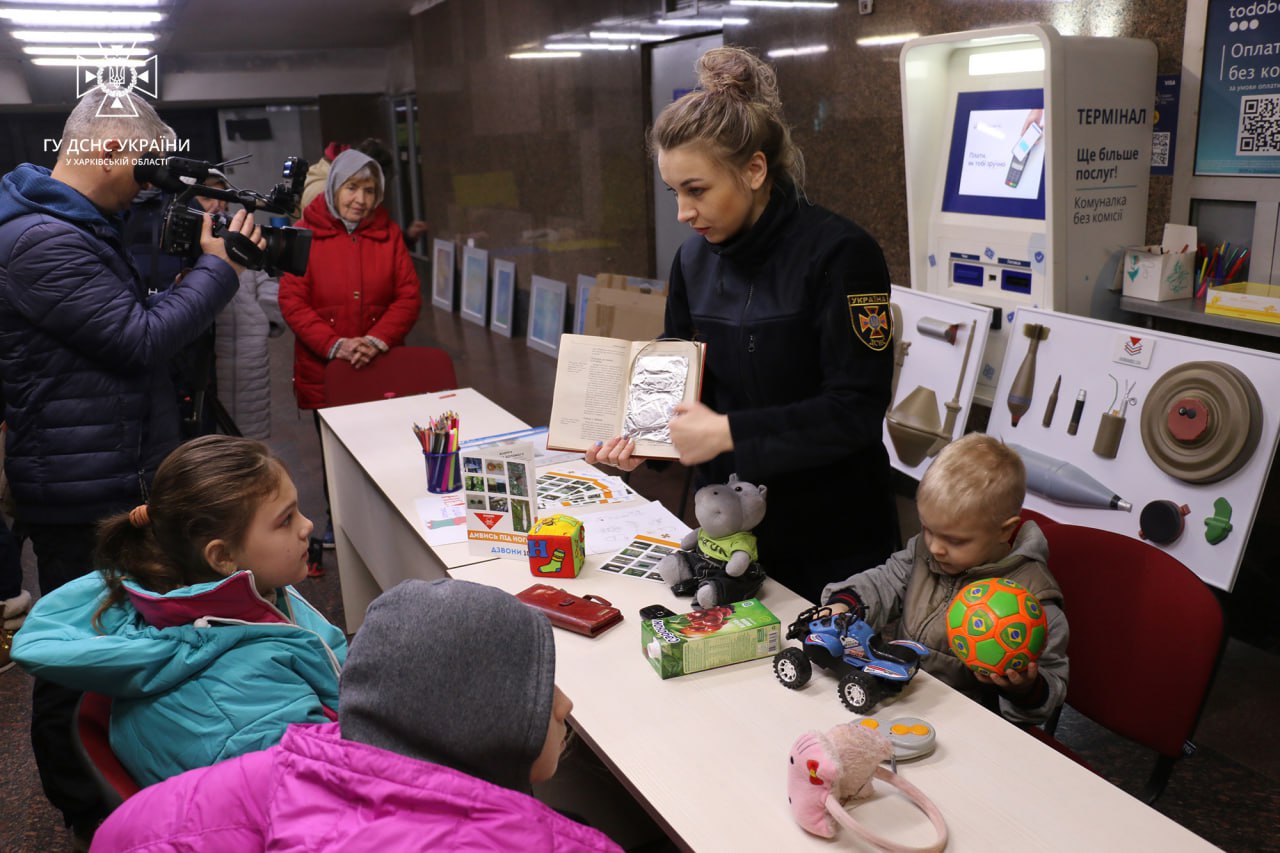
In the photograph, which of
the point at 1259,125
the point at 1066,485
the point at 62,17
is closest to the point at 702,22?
the point at 1259,125

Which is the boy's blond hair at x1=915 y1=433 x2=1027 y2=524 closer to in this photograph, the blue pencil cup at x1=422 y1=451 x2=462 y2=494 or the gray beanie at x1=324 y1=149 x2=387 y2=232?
the blue pencil cup at x1=422 y1=451 x2=462 y2=494

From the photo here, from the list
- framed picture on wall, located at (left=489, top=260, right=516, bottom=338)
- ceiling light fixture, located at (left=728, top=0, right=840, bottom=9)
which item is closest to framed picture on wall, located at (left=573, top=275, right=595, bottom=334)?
framed picture on wall, located at (left=489, top=260, right=516, bottom=338)

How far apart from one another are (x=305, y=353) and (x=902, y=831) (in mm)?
3359

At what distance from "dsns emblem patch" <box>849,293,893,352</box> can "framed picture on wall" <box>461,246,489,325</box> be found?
23.2 ft

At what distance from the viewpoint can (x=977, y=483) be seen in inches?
68.4

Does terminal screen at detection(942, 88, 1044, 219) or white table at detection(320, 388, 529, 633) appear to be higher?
terminal screen at detection(942, 88, 1044, 219)

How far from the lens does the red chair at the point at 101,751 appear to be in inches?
55.0

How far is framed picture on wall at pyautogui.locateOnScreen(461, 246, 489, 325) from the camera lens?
28.3 ft

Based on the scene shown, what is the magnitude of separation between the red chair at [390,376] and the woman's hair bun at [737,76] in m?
2.05

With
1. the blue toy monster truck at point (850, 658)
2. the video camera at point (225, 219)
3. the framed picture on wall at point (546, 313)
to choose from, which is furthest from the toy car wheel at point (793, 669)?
the framed picture on wall at point (546, 313)

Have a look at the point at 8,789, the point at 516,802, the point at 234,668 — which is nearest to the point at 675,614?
the point at 234,668

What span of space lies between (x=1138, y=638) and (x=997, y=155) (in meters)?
2.03

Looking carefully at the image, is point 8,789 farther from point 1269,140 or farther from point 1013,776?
point 1269,140

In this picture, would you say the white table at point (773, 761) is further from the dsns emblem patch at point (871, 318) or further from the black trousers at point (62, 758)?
the black trousers at point (62, 758)
